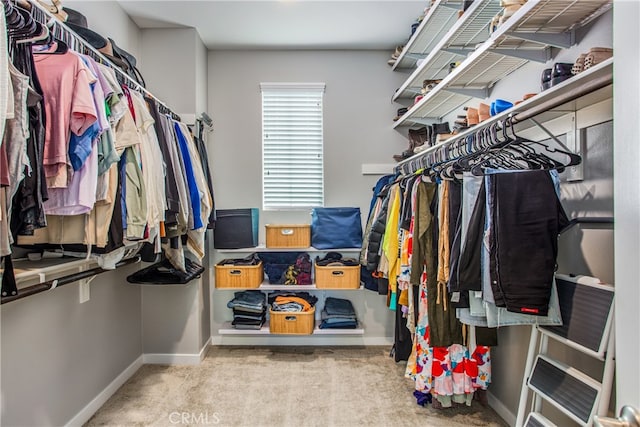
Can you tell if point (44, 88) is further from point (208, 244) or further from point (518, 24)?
point (208, 244)

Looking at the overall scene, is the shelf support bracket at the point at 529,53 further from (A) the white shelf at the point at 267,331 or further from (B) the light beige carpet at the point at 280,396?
(A) the white shelf at the point at 267,331

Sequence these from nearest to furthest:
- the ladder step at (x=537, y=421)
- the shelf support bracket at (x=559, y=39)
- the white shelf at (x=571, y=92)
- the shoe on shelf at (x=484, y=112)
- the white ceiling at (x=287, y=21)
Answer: the white shelf at (x=571, y=92)
the ladder step at (x=537, y=421)
the shelf support bracket at (x=559, y=39)
the shoe on shelf at (x=484, y=112)
the white ceiling at (x=287, y=21)

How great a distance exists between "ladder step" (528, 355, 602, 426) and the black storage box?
7.13 ft

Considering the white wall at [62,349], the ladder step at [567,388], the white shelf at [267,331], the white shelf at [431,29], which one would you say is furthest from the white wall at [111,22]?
the ladder step at [567,388]

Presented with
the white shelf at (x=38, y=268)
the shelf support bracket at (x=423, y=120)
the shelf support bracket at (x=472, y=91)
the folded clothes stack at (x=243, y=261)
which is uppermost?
the shelf support bracket at (x=423, y=120)

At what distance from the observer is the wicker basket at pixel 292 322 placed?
2.90 meters

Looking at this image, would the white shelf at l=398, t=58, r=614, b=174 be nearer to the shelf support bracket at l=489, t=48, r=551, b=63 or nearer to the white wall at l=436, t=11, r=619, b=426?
the white wall at l=436, t=11, r=619, b=426

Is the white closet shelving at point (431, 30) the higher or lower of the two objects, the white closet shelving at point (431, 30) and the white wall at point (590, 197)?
the higher

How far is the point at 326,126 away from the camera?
3.38 metres

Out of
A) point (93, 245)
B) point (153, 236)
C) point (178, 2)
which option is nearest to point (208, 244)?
point (153, 236)

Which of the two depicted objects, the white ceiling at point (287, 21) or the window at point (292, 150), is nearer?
the white ceiling at point (287, 21)

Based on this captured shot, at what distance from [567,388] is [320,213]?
203cm

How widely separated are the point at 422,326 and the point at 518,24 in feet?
5.01

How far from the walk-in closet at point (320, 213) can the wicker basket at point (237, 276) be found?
18mm
